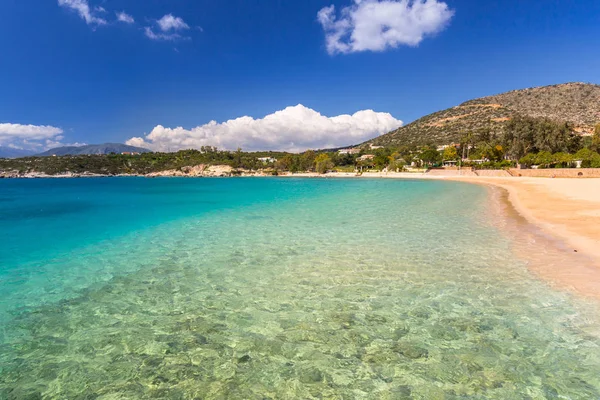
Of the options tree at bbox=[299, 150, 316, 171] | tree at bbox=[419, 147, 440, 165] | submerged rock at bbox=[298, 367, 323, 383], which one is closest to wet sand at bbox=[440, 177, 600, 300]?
submerged rock at bbox=[298, 367, 323, 383]

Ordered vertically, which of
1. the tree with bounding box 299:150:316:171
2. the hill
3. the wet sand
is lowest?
the wet sand

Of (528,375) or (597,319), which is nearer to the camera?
(528,375)

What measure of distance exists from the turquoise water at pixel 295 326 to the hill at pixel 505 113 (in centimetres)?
11000

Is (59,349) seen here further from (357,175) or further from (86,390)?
(357,175)

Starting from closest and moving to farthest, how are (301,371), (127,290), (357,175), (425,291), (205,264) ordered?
1. (301,371)
2. (425,291)
3. (127,290)
4. (205,264)
5. (357,175)

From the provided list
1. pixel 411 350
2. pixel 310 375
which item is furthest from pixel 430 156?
pixel 310 375

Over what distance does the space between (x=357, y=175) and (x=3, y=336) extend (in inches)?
4439

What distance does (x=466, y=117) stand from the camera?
162 metres

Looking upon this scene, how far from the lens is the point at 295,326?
6012 millimetres

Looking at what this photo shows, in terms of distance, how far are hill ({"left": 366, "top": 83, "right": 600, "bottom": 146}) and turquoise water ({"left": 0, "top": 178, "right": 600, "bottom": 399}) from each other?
110m

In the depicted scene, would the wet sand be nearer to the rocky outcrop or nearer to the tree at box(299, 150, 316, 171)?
the tree at box(299, 150, 316, 171)

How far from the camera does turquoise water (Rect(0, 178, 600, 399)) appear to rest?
434cm

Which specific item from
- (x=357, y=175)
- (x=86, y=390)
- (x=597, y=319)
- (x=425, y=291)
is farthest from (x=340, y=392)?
(x=357, y=175)

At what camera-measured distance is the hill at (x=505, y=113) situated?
120625 millimetres
